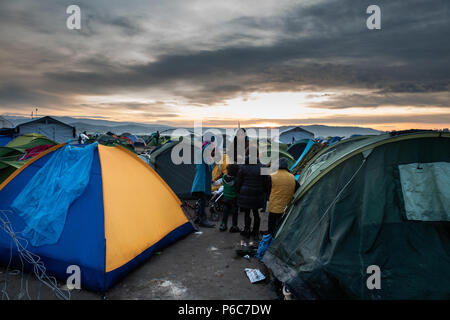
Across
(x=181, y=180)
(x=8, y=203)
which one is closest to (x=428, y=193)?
(x=8, y=203)

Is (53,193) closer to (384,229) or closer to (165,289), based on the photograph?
(165,289)

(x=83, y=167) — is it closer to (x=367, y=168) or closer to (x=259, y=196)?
(x=259, y=196)

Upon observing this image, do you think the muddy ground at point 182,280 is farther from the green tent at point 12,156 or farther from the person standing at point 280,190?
the green tent at point 12,156

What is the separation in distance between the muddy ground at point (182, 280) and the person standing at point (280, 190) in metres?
1.12

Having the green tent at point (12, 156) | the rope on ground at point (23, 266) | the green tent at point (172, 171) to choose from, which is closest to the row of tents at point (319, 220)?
the rope on ground at point (23, 266)

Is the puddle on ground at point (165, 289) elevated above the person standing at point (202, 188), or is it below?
below

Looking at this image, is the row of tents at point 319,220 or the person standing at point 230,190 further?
the person standing at point 230,190

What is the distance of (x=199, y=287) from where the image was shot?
14.0 feet

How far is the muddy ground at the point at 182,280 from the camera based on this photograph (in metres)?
3.99

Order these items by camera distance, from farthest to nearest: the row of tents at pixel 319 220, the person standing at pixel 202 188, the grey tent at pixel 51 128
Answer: the grey tent at pixel 51 128, the person standing at pixel 202 188, the row of tents at pixel 319 220

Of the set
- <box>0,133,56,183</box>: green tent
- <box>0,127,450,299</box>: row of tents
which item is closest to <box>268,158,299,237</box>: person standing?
<box>0,127,450,299</box>: row of tents

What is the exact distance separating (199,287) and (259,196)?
2475 millimetres

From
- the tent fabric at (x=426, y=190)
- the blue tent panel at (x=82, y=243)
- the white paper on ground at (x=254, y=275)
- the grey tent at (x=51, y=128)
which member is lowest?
the white paper on ground at (x=254, y=275)
